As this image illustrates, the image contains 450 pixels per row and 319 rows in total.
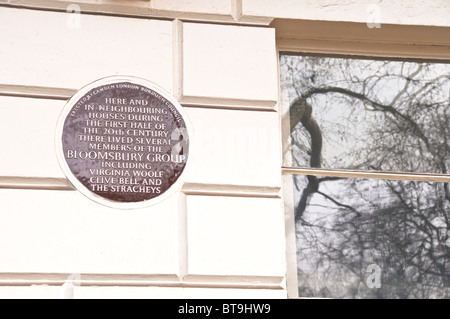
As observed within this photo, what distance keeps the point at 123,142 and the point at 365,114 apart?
1696 mm

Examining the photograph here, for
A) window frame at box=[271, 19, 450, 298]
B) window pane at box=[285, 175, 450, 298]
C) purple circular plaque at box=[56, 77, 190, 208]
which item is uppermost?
window frame at box=[271, 19, 450, 298]

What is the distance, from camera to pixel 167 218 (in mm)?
6711

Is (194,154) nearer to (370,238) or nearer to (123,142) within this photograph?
(123,142)

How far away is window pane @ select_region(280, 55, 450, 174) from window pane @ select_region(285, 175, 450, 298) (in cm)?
16

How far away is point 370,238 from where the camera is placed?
23.4ft

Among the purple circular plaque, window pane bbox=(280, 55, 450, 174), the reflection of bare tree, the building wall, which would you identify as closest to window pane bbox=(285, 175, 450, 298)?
the reflection of bare tree

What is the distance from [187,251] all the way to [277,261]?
0.55 metres

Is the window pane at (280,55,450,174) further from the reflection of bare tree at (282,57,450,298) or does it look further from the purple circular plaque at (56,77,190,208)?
the purple circular plaque at (56,77,190,208)

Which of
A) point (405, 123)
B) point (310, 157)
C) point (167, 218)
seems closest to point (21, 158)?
point (167, 218)

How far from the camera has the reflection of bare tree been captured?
7.07 meters

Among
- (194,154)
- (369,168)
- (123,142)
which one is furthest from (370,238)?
(123,142)

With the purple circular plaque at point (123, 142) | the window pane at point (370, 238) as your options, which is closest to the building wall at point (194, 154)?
the purple circular plaque at point (123, 142)
